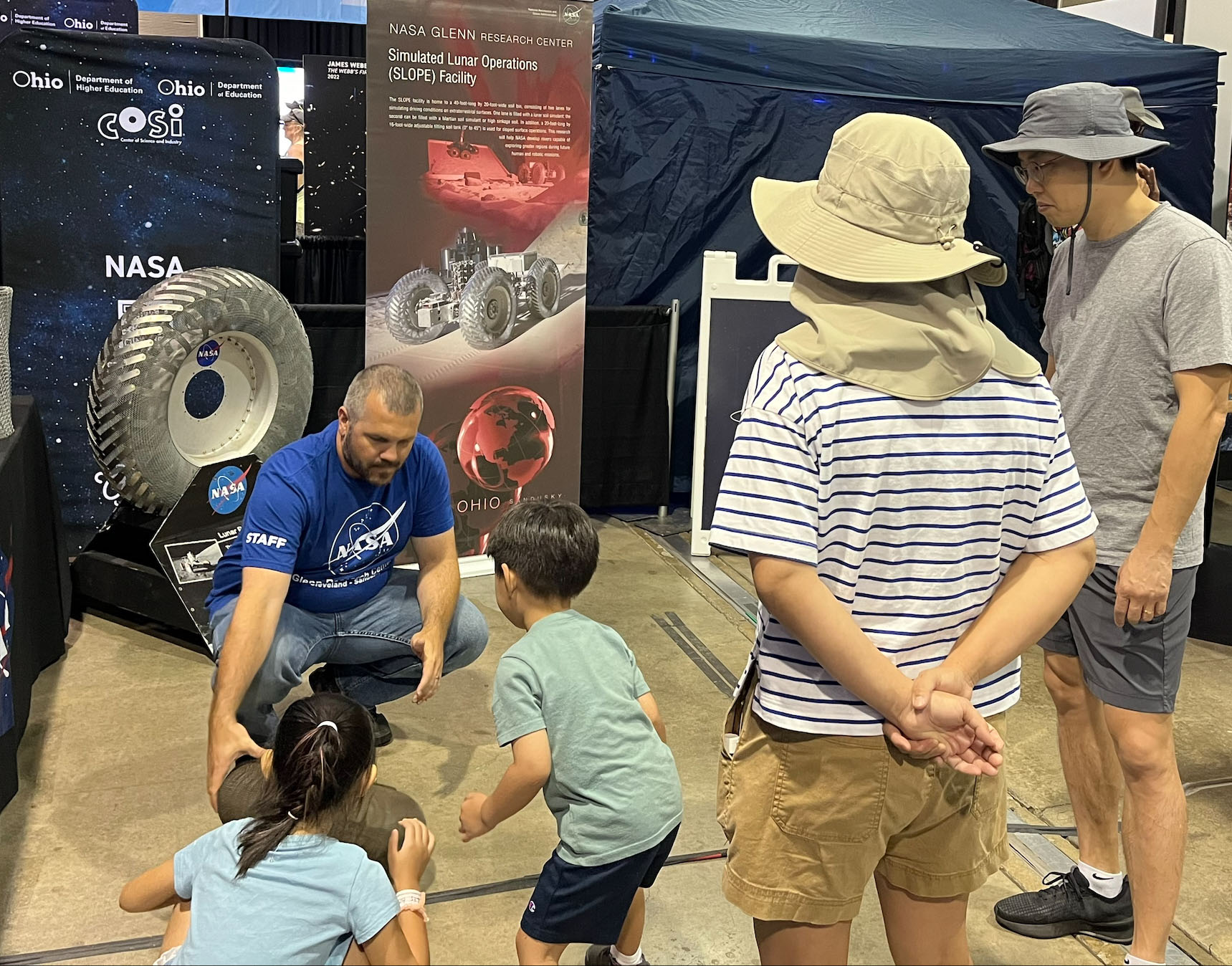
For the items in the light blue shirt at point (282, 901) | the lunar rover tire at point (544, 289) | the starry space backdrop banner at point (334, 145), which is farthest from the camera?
the starry space backdrop banner at point (334, 145)

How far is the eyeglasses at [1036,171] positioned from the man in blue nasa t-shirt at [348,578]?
1361mm

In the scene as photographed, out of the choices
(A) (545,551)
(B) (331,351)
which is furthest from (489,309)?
(A) (545,551)

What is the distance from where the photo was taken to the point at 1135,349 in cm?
221

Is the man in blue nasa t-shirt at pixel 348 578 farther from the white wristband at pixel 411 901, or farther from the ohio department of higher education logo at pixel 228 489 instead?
the ohio department of higher education logo at pixel 228 489

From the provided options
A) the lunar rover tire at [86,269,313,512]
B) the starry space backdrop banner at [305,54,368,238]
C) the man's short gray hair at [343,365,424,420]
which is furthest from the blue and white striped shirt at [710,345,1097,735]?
the starry space backdrop banner at [305,54,368,238]

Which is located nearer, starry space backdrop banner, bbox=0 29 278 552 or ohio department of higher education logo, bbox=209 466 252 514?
ohio department of higher education logo, bbox=209 466 252 514

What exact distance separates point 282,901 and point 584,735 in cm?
52

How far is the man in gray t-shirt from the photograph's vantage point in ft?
6.96

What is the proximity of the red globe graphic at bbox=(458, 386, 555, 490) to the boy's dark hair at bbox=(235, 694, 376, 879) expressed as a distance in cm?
304

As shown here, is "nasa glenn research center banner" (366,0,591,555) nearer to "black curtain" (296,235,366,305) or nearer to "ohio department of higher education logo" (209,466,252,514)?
"ohio department of higher education logo" (209,466,252,514)

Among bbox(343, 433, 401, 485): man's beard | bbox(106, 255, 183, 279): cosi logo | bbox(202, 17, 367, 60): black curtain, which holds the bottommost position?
bbox(343, 433, 401, 485): man's beard

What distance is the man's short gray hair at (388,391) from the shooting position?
270 centimetres

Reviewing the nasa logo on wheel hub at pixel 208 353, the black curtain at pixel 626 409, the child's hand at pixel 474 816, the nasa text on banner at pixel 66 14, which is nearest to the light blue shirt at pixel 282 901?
the child's hand at pixel 474 816

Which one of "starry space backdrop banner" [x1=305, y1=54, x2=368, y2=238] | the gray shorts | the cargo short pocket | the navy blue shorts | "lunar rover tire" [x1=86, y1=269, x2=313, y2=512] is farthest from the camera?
"starry space backdrop banner" [x1=305, y1=54, x2=368, y2=238]
